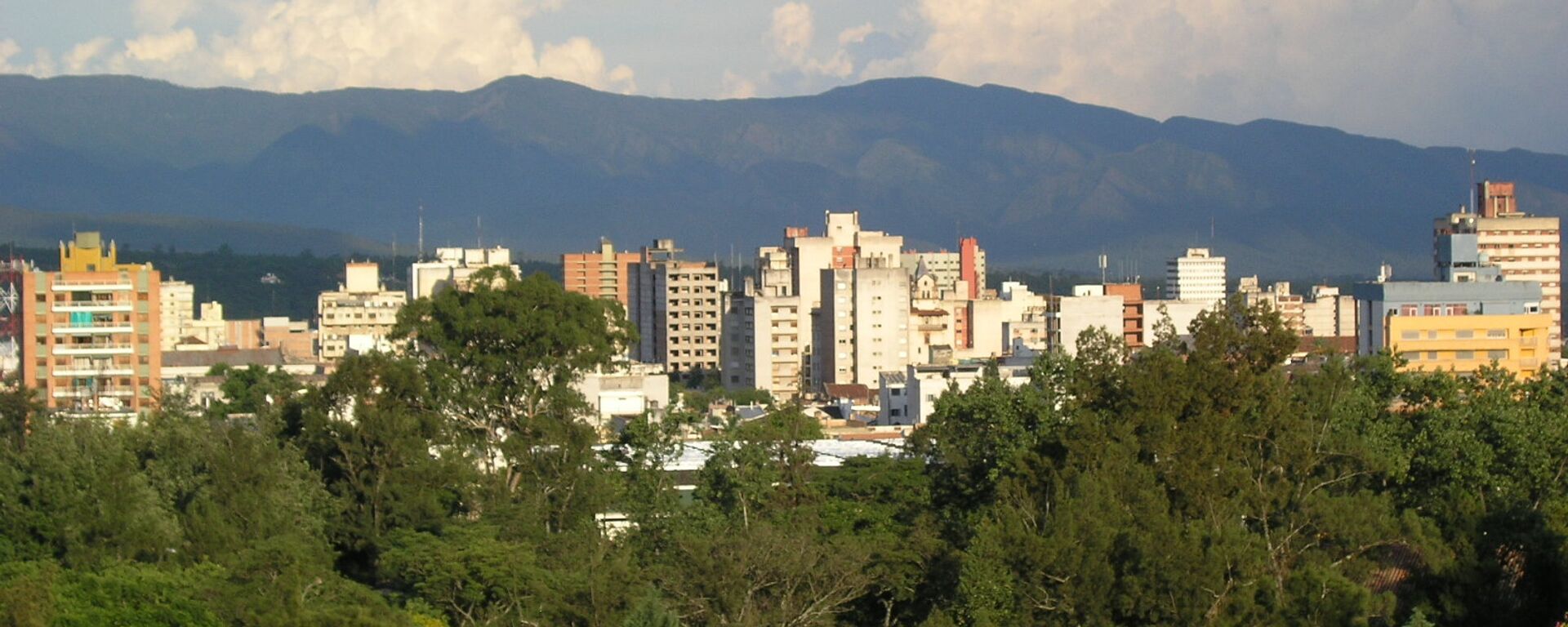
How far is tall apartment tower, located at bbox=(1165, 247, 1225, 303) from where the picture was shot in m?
159

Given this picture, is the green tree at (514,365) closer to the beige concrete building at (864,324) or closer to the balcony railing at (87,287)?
the balcony railing at (87,287)

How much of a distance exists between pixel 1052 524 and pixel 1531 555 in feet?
16.2

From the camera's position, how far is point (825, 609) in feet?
83.6

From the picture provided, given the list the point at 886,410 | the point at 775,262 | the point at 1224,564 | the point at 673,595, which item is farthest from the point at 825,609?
the point at 775,262

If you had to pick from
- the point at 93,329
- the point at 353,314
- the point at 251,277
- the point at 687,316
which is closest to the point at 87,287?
the point at 93,329

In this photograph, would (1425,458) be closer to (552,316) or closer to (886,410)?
(552,316)

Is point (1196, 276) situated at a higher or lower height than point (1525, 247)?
lower

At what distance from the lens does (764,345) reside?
88.2 meters

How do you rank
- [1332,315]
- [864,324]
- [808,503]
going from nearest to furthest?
[808,503]
[864,324]
[1332,315]

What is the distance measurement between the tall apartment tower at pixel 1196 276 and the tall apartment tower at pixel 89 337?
110877 millimetres

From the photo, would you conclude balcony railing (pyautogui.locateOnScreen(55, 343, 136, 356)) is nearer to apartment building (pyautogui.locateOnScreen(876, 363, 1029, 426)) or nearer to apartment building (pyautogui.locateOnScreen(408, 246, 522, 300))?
apartment building (pyautogui.locateOnScreen(876, 363, 1029, 426))

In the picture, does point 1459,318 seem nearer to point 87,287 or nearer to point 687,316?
point 87,287

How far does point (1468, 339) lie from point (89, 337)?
33388mm

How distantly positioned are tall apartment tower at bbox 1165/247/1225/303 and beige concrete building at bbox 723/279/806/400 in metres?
72.3
